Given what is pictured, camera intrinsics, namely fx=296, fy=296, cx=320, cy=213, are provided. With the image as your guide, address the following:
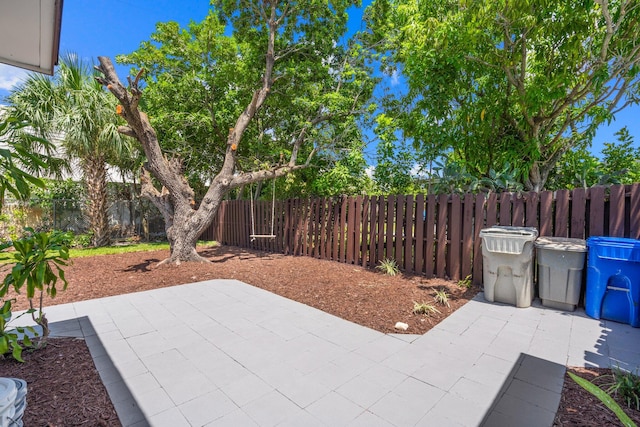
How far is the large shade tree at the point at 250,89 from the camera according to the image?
7336mm

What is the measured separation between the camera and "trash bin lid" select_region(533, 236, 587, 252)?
11.8 feet

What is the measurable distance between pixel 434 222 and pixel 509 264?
61.0 inches

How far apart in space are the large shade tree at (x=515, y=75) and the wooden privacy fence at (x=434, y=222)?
1664 mm

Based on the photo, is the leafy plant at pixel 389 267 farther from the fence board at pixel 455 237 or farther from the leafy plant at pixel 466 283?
the leafy plant at pixel 466 283

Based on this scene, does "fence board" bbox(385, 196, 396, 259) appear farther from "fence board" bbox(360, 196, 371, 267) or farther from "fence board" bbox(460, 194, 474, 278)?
"fence board" bbox(460, 194, 474, 278)

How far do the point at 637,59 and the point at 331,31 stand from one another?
659 cm

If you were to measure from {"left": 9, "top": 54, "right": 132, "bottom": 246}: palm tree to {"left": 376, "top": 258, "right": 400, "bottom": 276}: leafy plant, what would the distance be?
7872 mm

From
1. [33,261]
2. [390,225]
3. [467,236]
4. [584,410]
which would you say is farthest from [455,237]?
[33,261]

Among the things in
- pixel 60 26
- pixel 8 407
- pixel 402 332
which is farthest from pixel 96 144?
pixel 402 332

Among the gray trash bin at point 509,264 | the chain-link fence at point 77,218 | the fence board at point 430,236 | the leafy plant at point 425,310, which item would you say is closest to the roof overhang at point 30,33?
the leafy plant at point 425,310

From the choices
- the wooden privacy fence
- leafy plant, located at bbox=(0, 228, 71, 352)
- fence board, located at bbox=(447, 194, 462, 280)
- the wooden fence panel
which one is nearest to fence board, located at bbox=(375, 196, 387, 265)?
the wooden privacy fence

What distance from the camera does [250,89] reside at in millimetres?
9375

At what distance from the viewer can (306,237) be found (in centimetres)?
777

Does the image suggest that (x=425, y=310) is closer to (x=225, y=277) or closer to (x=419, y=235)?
(x=419, y=235)
